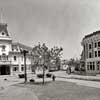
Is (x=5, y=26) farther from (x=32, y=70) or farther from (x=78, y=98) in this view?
(x=78, y=98)

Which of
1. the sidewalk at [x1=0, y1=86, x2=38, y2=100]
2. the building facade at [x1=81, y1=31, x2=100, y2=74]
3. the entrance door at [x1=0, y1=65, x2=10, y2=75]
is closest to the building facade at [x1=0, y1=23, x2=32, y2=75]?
the entrance door at [x1=0, y1=65, x2=10, y2=75]

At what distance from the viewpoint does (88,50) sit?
56.5 meters

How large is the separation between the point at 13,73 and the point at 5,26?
16.7 meters

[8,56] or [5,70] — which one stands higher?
[8,56]

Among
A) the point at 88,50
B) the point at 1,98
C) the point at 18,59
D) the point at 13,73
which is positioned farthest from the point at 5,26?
the point at 1,98

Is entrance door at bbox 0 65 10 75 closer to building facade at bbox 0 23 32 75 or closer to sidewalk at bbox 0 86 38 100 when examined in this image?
building facade at bbox 0 23 32 75

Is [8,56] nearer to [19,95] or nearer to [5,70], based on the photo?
[5,70]

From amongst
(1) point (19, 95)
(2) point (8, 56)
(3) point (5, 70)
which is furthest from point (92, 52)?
(1) point (19, 95)

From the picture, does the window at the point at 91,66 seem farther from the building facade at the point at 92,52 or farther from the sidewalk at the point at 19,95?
the sidewalk at the point at 19,95

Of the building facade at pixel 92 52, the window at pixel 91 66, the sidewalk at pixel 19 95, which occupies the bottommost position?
the sidewalk at pixel 19 95

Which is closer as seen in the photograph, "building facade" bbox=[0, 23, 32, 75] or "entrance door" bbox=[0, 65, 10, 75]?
"building facade" bbox=[0, 23, 32, 75]

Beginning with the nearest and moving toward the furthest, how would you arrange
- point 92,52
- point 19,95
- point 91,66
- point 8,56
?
point 19,95 < point 92,52 < point 91,66 < point 8,56

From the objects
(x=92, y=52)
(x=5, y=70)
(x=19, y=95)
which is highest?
(x=92, y=52)

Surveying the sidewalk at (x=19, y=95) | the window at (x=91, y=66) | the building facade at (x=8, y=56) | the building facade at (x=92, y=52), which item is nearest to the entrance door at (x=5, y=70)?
the building facade at (x=8, y=56)
